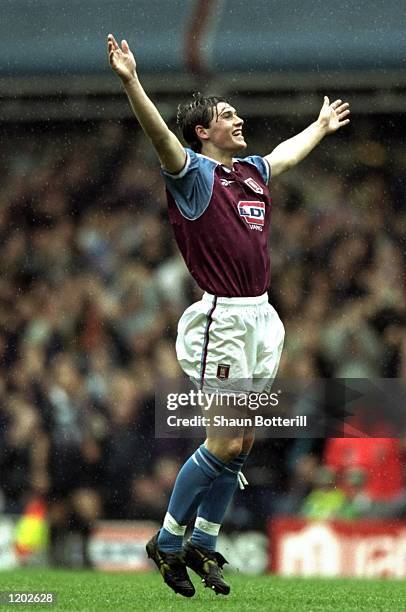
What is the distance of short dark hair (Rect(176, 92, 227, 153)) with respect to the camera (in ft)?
21.0

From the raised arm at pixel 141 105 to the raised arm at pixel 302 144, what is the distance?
764 millimetres

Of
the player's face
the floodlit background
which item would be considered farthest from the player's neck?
the floodlit background

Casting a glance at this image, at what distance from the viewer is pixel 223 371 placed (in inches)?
240

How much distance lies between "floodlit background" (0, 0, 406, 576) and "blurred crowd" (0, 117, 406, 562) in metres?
0.01

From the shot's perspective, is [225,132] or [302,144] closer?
[225,132]

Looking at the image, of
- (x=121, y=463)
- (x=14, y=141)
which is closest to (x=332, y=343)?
(x=121, y=463)

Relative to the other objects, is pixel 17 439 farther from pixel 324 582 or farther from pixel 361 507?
pixel 324 582

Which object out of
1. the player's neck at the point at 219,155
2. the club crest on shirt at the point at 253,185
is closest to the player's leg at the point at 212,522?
the club crest on shirt at the point at 253,185

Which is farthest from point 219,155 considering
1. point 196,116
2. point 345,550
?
point 345,550

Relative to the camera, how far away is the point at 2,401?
1142cm

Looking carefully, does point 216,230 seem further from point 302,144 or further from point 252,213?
point 302,144

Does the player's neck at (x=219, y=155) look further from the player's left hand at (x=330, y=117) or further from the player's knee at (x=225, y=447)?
the player's knee at (x=225, y=447)

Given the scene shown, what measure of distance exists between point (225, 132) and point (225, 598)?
1.98 meters

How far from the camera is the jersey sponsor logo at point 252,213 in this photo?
620cm
